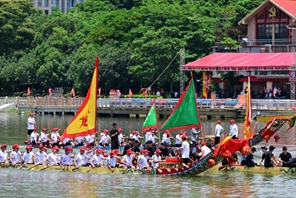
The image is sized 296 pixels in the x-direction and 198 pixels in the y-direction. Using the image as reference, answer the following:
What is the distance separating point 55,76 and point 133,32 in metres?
11.4

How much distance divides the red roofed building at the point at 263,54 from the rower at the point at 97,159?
42.9m

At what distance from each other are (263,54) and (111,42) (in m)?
20.2

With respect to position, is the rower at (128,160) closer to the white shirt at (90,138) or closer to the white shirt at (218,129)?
the white shirt at (90,138)

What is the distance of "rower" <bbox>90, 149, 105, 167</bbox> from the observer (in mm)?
43188

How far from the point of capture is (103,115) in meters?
88.2

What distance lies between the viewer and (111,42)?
341 ft

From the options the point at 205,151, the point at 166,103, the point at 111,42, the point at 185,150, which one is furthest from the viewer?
the point at 111,42

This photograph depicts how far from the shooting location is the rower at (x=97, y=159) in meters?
43.2

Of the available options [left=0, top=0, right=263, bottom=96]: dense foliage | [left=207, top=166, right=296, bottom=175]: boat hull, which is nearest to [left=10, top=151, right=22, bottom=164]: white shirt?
[left=207, top=166, right=296, bottom=175]: boat hull

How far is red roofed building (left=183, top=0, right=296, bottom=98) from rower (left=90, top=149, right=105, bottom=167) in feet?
141

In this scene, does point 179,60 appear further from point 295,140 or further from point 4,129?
point 295,140

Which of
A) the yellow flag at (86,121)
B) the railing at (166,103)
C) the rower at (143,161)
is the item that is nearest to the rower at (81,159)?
the yellow flag at (86,121)

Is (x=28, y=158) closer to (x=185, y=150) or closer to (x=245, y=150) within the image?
(x=185, y=150)

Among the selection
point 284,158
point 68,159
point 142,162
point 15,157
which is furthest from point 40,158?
point 284,158
